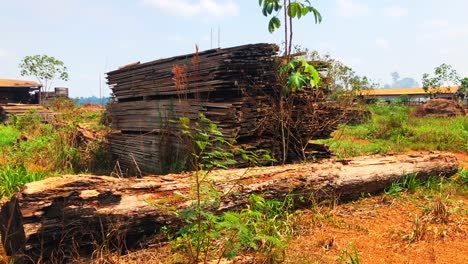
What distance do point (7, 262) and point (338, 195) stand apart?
360 cm

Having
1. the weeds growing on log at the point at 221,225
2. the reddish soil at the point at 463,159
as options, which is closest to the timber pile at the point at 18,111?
the weeds growing on log at the point at 221,225

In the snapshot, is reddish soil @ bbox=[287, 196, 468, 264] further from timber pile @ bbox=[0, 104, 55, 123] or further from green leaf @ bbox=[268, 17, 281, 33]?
timber pile @ bbox=[0, 104, 55, 123]

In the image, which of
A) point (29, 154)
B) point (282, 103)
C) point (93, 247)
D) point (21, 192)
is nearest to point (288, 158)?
point (282, 103)

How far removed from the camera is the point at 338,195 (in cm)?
476

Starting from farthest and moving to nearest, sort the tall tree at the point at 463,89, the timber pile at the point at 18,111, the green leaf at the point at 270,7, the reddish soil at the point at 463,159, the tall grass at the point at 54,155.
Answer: the tall tree at the point at 463,89 < the timber pile at the point at 18,111 < the reddish soil at the point at 463,159 < the tall grass at the point at 54,155 < the green leaf at the point at 270,7

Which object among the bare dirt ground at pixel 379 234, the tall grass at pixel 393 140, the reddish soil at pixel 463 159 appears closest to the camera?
the bare dirt ground at pixel 379 234

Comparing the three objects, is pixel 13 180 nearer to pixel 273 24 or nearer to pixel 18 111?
pixel 273 24

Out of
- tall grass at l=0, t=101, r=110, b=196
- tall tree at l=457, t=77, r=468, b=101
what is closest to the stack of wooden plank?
tall grass at l=0, t=101, r=110, b=196

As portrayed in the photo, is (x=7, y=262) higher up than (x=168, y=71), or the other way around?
(x=168, y=71)

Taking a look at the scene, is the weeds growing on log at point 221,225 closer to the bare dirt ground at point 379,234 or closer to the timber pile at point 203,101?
the bare dirt ground at point 379,234

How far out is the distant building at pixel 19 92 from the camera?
24.0 m

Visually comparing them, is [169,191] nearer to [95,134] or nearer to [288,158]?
[288,158]

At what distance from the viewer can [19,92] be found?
24953mm

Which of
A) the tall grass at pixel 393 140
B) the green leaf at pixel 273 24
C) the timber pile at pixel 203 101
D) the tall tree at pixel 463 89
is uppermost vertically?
the tall tree at pixel 463 89
